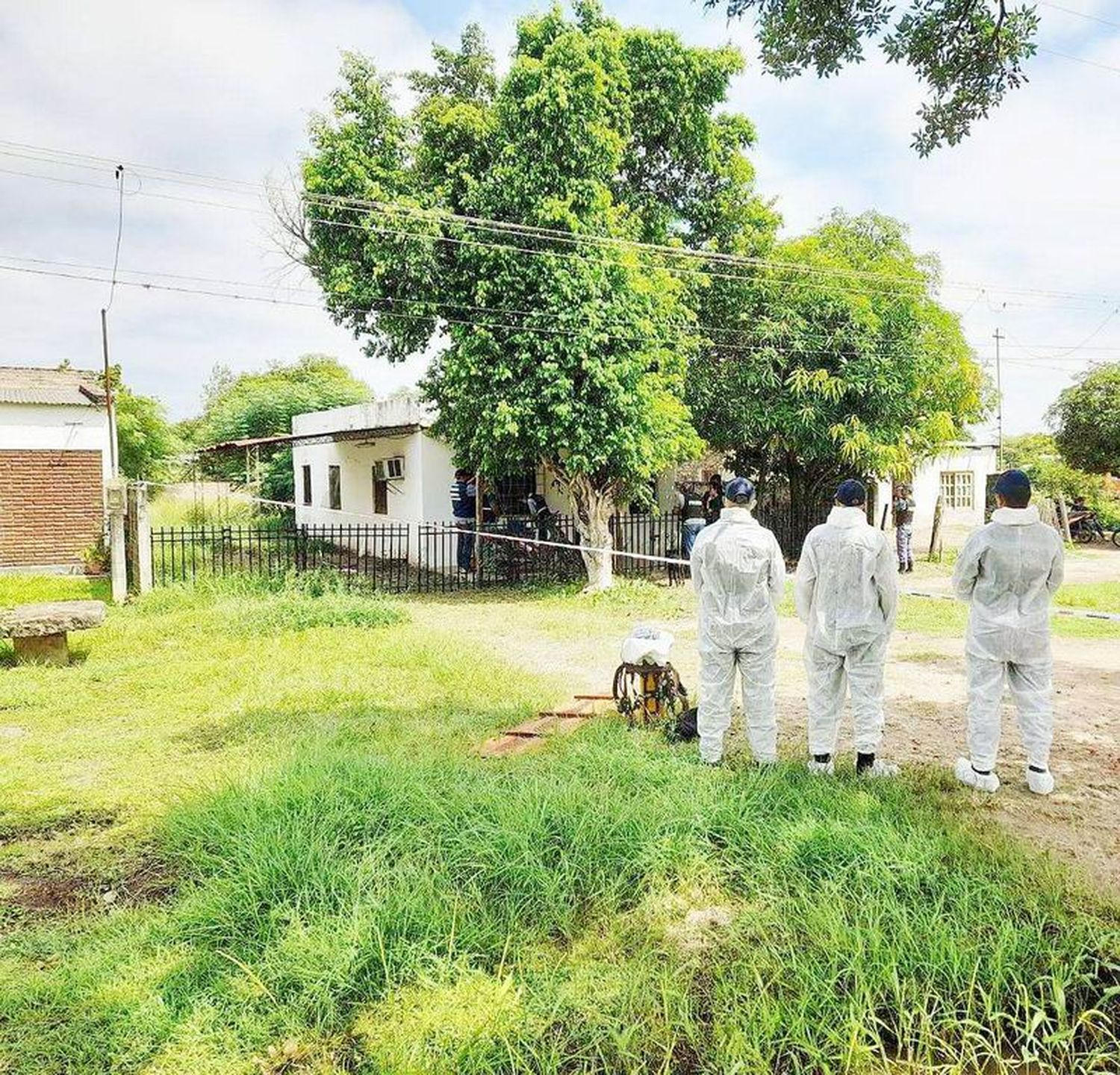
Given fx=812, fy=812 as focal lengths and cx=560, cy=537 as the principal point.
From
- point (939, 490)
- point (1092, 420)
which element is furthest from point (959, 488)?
point (1092, 420)

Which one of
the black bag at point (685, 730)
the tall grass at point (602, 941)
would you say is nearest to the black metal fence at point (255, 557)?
the black bag at point (685, 730)

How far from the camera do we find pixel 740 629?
4.75 m

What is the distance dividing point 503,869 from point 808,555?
2.60 meters

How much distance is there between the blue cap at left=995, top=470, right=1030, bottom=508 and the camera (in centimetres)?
456

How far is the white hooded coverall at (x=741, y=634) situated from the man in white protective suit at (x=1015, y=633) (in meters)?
1.11

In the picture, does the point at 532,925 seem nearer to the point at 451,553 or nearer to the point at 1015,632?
the point at 1015,632

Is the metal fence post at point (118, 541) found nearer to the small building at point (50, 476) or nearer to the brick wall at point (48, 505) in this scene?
the small building at point (50, 476)

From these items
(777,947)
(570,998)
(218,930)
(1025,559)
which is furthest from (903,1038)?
(1025,559)

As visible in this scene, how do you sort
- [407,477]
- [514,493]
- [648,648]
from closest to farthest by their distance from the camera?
1. [648,648]
2. [514,493]
3. [407,477]

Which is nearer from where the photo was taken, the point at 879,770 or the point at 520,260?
the point at 879,770

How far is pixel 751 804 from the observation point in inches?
157

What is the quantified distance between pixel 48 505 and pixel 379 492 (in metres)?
6.64

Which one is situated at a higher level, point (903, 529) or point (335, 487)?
point (335, 487)

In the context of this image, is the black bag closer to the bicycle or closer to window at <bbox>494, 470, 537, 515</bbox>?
window at <bbox>494, 470, 537, 515</bbox>
